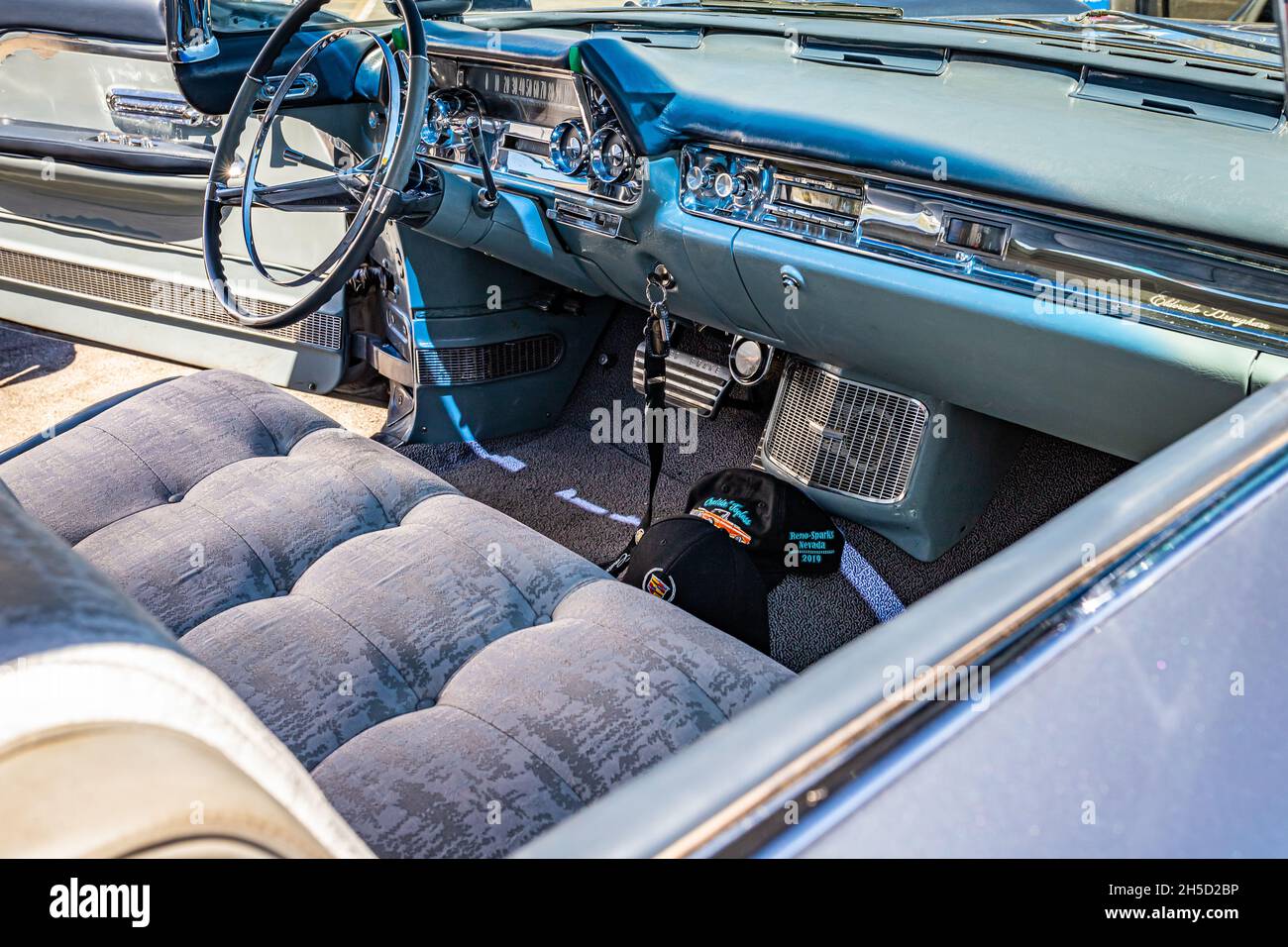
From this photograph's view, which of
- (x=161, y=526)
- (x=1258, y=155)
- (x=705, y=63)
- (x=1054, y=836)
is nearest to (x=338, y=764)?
(x=161, y=526)

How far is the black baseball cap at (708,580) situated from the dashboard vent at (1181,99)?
0.79 m

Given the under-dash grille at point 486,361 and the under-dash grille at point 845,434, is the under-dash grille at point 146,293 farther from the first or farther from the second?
the under-dash grille at point 845,434

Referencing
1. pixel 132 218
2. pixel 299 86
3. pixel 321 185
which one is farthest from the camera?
pixel 132 218

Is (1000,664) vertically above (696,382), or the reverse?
(1000,664)

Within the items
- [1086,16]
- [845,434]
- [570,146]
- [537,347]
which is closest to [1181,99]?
[1086,16]

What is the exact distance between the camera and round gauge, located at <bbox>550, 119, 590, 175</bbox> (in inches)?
73.3

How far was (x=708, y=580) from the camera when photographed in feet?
4.92

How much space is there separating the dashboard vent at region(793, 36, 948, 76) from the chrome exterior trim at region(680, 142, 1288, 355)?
229 millimetres

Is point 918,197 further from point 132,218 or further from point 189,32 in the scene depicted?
point 132,218

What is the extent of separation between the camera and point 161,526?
136cm

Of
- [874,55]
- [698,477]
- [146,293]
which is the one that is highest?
[874,55]

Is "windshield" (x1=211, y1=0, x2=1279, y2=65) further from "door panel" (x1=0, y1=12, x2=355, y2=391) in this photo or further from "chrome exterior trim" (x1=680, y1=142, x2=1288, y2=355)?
"chrome exterior trim" (x1=680, y1=142, x2=1288, y2=355)

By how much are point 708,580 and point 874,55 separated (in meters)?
0.88

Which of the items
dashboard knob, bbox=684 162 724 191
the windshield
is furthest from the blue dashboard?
the windshield
